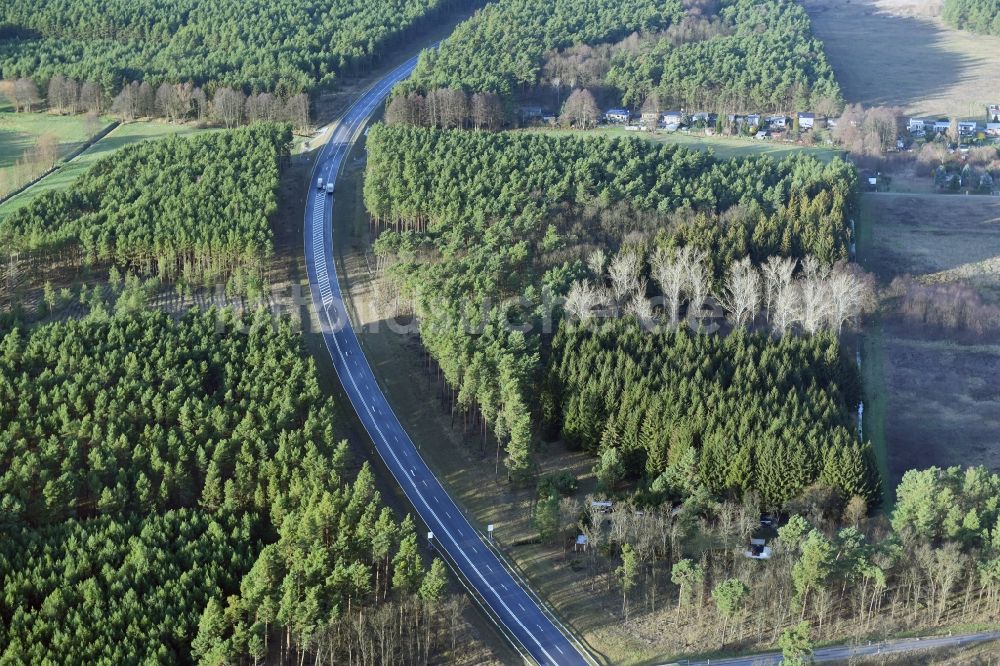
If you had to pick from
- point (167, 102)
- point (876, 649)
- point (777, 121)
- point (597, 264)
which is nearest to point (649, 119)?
point (777, 121)

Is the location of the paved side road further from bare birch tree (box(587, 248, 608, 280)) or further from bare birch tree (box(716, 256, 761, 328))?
bare birch tree (box(587, 248, 608, 280))

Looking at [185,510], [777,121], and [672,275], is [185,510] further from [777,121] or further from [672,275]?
[777,121]

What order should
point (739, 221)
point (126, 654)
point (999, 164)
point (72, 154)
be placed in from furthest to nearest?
point (999, 164), point (72, 154), point (739, 221), point (126, 654)

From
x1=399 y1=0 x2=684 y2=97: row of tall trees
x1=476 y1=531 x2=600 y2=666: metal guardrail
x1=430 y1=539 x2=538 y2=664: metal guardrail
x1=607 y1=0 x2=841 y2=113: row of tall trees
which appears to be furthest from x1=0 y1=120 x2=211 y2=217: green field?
x1=476 y1=531 x2=600 y2=666: metal guardrail

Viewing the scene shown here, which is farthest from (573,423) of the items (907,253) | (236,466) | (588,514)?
(907,253)

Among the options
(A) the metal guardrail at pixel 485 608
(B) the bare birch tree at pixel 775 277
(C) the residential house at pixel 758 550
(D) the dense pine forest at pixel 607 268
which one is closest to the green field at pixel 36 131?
(D) the dense pine forest at pixel 607 268

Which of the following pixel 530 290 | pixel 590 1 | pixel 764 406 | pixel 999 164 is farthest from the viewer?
pixel 590 1

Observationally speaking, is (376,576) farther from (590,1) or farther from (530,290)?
(590,1)
